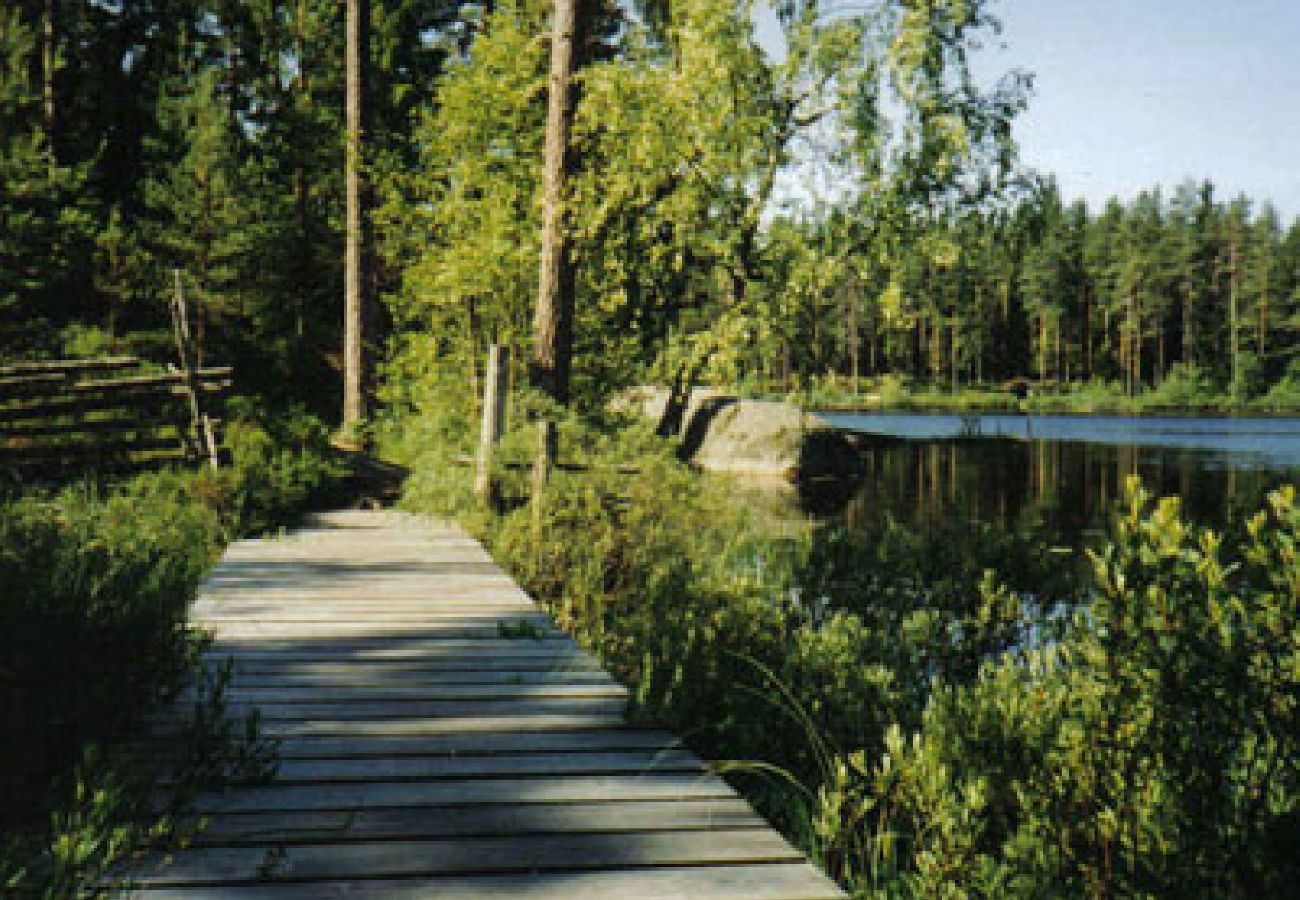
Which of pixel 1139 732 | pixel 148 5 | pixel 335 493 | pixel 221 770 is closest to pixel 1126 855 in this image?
pixel 1139 732

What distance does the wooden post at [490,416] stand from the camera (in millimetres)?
9789

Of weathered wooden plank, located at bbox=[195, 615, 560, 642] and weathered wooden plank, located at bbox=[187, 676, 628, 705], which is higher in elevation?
weathered wooden plank, located at bbox=[195, 615, 560, 642]

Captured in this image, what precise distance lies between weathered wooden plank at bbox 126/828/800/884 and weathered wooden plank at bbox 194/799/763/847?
0.05 metres

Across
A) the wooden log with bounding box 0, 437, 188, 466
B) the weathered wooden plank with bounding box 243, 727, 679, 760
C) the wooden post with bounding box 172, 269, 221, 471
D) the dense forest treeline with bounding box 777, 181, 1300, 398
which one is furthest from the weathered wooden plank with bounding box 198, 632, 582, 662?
the dense forest treeline with bounding box 777, 181, 1300, 398

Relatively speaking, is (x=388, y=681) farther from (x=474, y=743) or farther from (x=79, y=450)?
(x=79, y=450)

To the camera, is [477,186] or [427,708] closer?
[427,708]

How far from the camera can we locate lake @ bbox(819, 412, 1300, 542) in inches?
715

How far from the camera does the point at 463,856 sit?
2775 mm

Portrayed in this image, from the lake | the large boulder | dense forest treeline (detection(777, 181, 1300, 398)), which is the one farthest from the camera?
dense forest treeline (detection(777, 181, 1300, 398))

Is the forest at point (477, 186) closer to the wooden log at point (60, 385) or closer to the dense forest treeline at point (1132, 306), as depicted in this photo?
the wooden log at point (60, 385)

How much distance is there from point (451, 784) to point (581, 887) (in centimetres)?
81

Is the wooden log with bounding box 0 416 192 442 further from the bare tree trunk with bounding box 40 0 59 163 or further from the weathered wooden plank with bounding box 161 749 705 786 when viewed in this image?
the bare tree trunk with bounding box 40 0 59 163

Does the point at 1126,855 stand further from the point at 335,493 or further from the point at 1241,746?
the point at 335,493

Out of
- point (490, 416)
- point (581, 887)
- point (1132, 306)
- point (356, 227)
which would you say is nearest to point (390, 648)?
point (581, 887)
